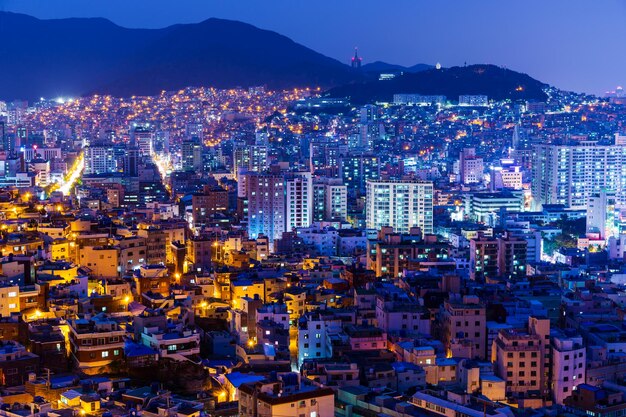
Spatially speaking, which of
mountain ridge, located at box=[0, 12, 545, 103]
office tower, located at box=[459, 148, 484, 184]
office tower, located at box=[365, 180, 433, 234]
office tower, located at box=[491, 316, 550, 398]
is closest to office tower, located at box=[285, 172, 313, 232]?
office tower, located at box=[365, 180, 433, 234]

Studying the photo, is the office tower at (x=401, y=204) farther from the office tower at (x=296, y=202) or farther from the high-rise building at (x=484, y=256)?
the high-rise building at (x=484, y=256)

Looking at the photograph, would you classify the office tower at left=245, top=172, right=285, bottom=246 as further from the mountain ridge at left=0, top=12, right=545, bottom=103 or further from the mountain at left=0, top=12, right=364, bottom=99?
the mountain at left=0, top=12, right=364, bottom=99

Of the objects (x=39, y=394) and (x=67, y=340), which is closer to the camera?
(x=39, y=394)

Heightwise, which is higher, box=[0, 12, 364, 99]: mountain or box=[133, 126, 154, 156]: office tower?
box=[0, 12, 364, 99]: mountain

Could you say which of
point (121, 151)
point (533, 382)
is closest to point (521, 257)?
point (533, 382)

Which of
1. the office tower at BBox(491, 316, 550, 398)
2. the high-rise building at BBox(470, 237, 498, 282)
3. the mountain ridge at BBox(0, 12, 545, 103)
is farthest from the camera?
the mountain ridge at BBox(0, 12, 545, 103)

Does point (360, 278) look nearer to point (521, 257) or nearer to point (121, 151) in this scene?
point (521, 257)

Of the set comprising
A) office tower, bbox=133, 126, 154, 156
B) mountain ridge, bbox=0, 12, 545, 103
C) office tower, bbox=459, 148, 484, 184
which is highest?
mountain ridge, bbox=0, 12, 545, 103
